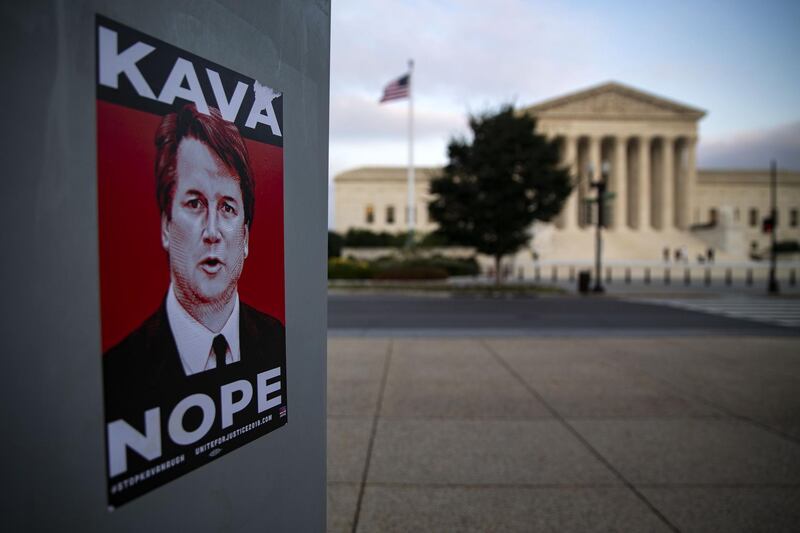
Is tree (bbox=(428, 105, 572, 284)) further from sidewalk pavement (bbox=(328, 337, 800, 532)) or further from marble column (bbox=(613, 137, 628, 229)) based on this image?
marble column (bbox=(613, 137, 628, 229))

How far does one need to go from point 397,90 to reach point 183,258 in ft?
100

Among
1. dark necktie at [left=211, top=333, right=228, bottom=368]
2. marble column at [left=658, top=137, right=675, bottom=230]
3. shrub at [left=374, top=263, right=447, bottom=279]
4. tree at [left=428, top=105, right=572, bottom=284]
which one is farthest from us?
marble column at [left=658, top=137, right=675, bottom=230]

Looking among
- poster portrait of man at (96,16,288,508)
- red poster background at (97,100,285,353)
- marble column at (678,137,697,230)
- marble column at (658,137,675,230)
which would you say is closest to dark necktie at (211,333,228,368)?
poster portrait of man at (96,16,288,508)

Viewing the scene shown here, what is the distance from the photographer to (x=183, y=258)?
1167mm

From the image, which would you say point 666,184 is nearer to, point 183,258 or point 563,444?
point 563,444

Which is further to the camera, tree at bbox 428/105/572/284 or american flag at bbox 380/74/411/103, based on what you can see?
american flag at bbox 380/74/411/103

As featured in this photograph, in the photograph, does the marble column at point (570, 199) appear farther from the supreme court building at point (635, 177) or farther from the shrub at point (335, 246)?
→ the shrub at point (335, 246)

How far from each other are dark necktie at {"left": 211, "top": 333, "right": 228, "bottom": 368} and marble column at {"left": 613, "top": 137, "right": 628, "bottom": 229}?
69.4 meters

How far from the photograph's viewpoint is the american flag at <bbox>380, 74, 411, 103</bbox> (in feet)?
96.8

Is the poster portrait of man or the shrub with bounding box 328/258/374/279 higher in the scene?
the poster portrait of man

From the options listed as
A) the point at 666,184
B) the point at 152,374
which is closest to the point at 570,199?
the point at 666,184

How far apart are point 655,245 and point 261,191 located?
65.5 meters

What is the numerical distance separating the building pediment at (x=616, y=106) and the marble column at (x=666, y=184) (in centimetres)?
372

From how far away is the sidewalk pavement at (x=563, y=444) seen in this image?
11.1 feet
